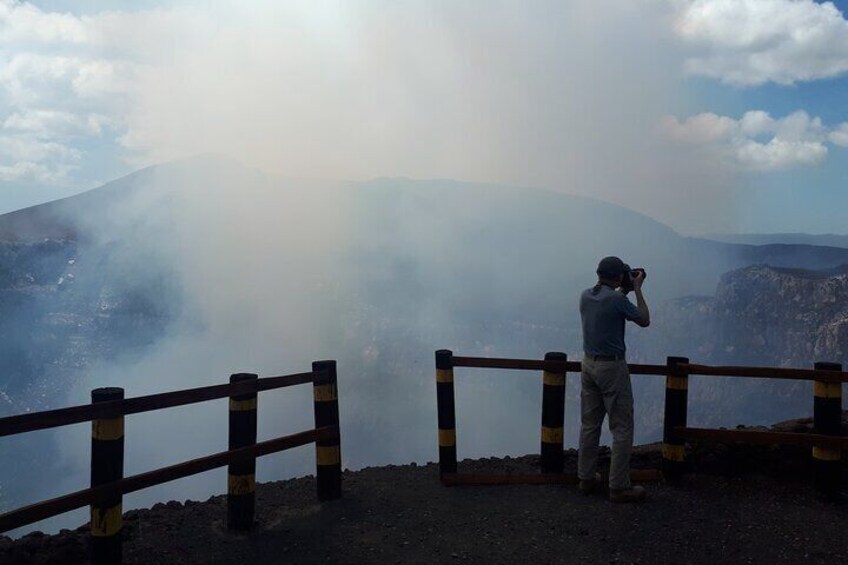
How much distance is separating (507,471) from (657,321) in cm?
10132

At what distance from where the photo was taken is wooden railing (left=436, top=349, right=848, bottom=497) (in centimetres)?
623

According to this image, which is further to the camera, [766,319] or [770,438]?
[766,319]

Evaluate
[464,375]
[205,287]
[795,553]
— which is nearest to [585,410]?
[795,553]

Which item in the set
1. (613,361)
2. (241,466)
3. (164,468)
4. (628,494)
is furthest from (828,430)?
(164,468)

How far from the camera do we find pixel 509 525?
18.4 feet

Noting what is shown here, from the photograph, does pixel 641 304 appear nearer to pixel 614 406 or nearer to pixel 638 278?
pixel 638 278

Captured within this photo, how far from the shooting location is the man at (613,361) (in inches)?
232

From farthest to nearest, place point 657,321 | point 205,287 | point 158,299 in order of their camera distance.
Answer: point 657,321
point 205,287
point 158,299

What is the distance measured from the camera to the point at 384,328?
108375 millimetres

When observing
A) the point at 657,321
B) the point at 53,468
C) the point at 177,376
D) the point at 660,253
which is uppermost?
the point at 660,253

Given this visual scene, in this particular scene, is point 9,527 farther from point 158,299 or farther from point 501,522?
point 158,299

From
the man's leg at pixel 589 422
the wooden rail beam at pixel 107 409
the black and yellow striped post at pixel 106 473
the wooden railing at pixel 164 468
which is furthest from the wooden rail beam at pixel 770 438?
the black and yellow striped post at pixel 106 473

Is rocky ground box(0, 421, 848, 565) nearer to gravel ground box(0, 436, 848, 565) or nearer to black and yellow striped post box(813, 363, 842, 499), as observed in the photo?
gravel ground box(0, 436, 848, 565)

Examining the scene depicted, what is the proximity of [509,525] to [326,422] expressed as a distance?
1977 mm
